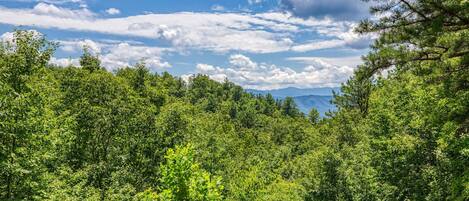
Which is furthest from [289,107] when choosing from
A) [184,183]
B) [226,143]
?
[184,183]

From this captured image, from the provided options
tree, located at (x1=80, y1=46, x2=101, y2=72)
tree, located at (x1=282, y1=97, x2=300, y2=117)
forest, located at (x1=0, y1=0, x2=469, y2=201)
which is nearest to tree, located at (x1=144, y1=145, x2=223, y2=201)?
forest, located at (x1=0, y1=0, x2=469, y2=201)

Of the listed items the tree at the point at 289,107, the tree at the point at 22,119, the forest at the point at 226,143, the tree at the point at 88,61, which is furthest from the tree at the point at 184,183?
the tree at the point at 289,107

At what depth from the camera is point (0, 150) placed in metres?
19.1

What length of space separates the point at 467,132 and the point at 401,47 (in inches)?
207

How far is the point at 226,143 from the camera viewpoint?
183 ft

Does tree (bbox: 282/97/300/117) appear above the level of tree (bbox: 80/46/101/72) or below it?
below

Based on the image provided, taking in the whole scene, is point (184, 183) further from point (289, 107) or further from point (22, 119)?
point (289, 107)

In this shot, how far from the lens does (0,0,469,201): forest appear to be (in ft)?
41.4

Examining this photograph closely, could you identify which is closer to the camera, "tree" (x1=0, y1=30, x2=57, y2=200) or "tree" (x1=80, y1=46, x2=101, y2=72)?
"tree" (x1=0, y1=30, x2=57, y2=200)

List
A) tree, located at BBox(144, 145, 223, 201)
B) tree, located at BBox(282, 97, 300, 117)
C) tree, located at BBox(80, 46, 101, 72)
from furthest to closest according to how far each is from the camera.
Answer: tree, located at BBox(282, 97, 300, 117) < tree, located at BBox(80, 46, 101, 72) < tree, located at BBox(144, 145, 223, 201)

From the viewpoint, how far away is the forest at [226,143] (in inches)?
496

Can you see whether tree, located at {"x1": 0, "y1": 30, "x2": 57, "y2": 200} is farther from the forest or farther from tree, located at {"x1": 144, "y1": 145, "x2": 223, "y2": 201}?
tree, located at {"x1": 144, "y1": 145, "x2": 223, "y2": 201}

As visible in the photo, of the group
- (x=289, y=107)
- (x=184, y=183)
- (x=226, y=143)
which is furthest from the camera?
(x=289, y=107)

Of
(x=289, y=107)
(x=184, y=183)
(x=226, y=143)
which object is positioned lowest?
(x=289, y=107)
